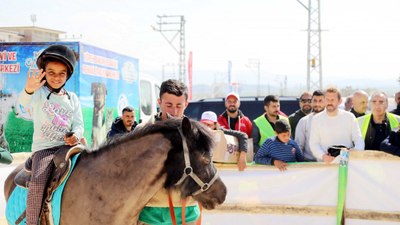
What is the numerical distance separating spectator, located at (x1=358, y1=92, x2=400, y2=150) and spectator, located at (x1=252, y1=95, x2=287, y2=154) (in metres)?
1.28

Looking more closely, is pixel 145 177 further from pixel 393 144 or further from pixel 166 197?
pixel 393 144

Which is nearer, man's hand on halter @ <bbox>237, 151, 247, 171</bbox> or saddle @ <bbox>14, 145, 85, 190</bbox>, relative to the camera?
saddle @ <bbox>14, 145, 85, 190</bbox>

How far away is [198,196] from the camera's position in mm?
3271

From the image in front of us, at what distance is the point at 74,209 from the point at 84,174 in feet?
0.80

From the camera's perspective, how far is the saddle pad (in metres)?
3.33

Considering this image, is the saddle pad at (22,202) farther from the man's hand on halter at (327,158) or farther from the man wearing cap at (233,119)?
the man wearing cap at (233,119)

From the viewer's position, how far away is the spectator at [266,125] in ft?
22.5

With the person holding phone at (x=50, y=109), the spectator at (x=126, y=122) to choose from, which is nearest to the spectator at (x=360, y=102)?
the spectator at (x=126, y=122)

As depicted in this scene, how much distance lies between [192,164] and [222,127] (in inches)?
96.6

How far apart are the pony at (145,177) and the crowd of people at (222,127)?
0.15 metres

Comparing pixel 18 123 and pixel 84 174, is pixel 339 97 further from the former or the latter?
pixel 18 123

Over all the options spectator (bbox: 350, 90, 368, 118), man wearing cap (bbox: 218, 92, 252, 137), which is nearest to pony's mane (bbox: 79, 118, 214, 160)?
man wearing cap (bbox: 218, 92, 252, 137)

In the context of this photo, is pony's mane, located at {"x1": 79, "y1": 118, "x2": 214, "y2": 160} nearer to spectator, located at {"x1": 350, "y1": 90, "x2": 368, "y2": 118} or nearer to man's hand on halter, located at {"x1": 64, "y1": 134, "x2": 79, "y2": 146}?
man's hand on halter, located at {"x1": 64, "y1": 134, "x2": 79, "y2": 146}

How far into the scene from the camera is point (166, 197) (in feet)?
11.0
